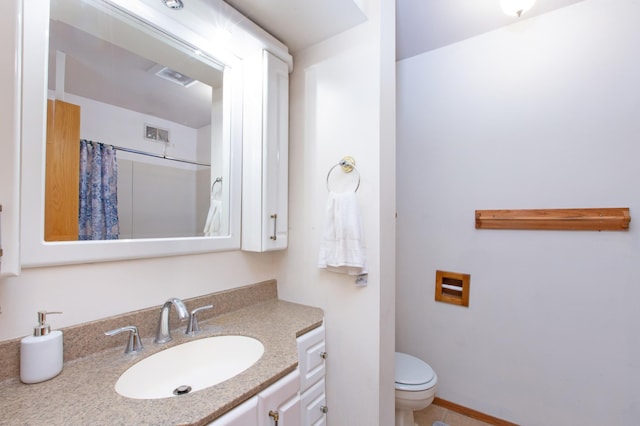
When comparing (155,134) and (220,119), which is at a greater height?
(220,119)

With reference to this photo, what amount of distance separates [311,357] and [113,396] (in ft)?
2.36

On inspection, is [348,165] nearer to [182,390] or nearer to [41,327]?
[182,390]

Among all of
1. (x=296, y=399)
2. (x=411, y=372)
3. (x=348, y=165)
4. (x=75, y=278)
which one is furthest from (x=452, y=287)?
(x=75, y=278)

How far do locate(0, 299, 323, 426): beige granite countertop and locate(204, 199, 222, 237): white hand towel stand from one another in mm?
477

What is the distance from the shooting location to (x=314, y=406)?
118 cm

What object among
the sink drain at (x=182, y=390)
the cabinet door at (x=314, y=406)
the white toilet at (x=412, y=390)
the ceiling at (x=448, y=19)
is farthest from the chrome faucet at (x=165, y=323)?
the ceiling at (x=448, y=19)

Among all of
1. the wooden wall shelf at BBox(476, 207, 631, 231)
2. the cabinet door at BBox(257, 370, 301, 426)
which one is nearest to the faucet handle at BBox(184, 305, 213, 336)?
the cabinet door at BBox(257, 370, 301, 426)

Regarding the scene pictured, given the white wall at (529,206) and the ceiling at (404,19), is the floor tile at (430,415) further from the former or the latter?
the ceiling at (404,19)

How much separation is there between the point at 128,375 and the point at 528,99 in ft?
7.80

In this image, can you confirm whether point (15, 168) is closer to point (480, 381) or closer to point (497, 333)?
point (497, 333)

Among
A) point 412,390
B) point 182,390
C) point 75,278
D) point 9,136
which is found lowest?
point 412,390

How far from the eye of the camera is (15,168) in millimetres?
643

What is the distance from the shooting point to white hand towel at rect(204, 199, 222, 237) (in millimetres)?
1288

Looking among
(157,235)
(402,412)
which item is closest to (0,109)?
(157,235)
